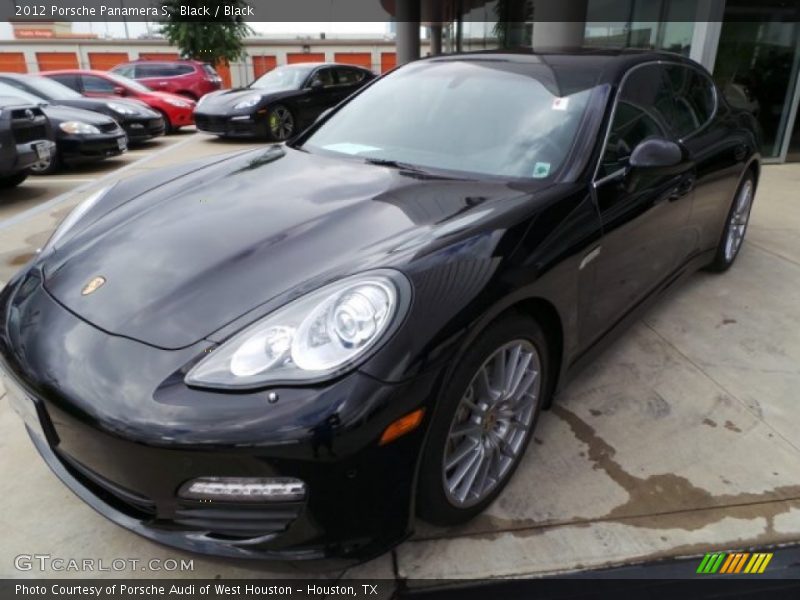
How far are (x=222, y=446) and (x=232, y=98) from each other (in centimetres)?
1011

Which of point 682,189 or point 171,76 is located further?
point 171,76

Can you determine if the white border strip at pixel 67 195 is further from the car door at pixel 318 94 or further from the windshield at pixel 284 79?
the car door at pixel 318 94

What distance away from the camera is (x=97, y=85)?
37.6 feet

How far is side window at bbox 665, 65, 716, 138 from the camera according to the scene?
3150 millimetres

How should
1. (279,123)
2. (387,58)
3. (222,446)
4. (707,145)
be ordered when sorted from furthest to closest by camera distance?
1. (387,58)
2. (279,123)
3. (707,145)
4. (222,446)

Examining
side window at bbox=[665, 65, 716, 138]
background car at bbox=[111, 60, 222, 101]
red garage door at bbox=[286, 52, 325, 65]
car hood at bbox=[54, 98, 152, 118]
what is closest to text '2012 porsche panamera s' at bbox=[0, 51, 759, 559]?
side window at bbox=[665, 65, 716, 138]

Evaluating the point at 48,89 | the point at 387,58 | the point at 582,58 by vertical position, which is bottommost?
the point at 387,58

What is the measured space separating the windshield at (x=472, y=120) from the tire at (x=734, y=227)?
78.6 inches

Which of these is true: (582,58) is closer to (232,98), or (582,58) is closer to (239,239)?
(239,239)

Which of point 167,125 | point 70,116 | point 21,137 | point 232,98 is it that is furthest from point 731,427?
point 167,125

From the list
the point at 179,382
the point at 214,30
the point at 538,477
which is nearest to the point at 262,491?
the point at 179,382

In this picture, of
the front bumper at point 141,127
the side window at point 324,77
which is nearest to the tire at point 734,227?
the side window at point 324,77

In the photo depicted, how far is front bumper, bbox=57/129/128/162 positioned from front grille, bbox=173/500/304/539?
23.8 feet

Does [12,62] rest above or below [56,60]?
below
